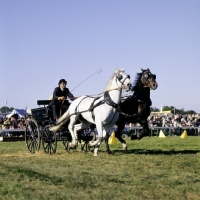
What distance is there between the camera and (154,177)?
9.47m

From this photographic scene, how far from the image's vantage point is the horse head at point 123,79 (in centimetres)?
1359

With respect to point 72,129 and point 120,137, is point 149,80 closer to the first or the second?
point 120,137

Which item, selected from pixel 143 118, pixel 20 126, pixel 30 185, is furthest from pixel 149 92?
pixel 20 126

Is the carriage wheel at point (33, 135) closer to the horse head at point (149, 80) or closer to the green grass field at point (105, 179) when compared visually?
the green grass field at point (105, 179)

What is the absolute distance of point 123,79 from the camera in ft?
44.8

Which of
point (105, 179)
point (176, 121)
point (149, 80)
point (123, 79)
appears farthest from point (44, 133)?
point (176, 121)

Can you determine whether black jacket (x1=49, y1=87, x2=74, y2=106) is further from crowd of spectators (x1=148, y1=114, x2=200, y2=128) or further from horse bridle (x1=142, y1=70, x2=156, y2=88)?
crowd of spectators (x1=148, y1=114, x2=200, y2=128)

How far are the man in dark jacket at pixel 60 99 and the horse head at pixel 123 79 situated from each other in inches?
90.2

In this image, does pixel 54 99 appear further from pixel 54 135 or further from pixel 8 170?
pixel 8 170

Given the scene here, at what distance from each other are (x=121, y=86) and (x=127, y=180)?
4.89 m

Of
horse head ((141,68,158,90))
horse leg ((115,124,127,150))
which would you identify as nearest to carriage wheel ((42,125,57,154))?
horse leg ((115,124,127,150))

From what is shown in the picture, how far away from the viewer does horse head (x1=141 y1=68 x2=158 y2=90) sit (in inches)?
686

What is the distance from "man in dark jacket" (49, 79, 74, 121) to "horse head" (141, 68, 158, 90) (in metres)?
2.94

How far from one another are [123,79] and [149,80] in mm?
3965
